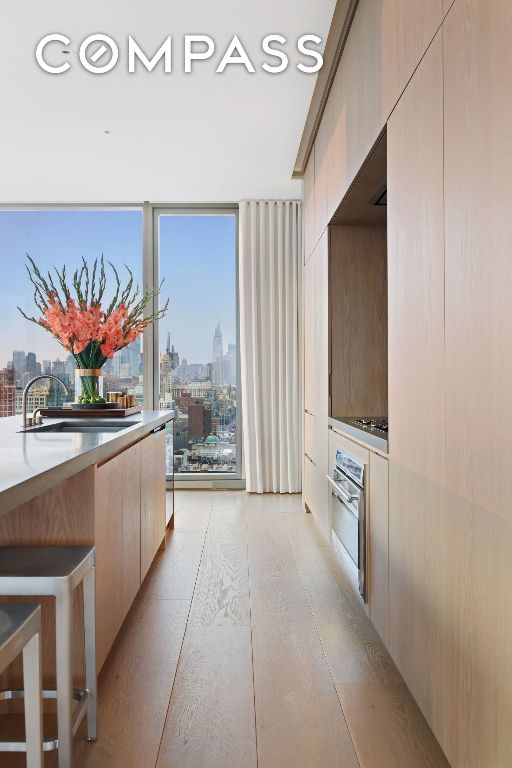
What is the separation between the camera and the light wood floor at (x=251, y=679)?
1610mm

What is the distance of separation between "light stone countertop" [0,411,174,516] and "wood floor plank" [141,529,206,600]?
2.79 feet

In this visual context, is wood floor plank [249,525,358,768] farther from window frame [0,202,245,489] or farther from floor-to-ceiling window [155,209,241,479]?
floor-to-ceiling window [155,209,241,479]

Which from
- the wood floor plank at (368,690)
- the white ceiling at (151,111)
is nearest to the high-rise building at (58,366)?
the white ceiling at (151,111)

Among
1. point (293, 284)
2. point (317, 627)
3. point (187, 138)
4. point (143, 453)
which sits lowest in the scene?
point (317, 627)

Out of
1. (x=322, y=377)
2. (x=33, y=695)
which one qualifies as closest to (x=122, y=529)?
(x=33, y=695)

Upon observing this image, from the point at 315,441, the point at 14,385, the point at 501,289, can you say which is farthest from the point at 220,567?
the point at 14,385

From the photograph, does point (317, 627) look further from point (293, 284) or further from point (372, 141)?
point (293, 284)

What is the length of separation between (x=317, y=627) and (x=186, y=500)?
2633mm

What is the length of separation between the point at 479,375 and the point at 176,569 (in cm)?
234

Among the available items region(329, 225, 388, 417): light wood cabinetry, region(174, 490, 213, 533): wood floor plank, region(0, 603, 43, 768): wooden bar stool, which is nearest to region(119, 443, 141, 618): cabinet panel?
region(0, 603, 43, 768): wooden bar stool

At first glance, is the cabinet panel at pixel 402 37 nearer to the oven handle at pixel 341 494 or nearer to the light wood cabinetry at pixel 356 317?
the light wood cabinetry at pixel 356 317

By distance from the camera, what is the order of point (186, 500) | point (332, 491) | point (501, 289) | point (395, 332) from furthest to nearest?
point (186, 500) < point (332, 491) < point (395, 332) < point (501, 289)

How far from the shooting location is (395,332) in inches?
76.0

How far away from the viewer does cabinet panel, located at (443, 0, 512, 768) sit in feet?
3.64
